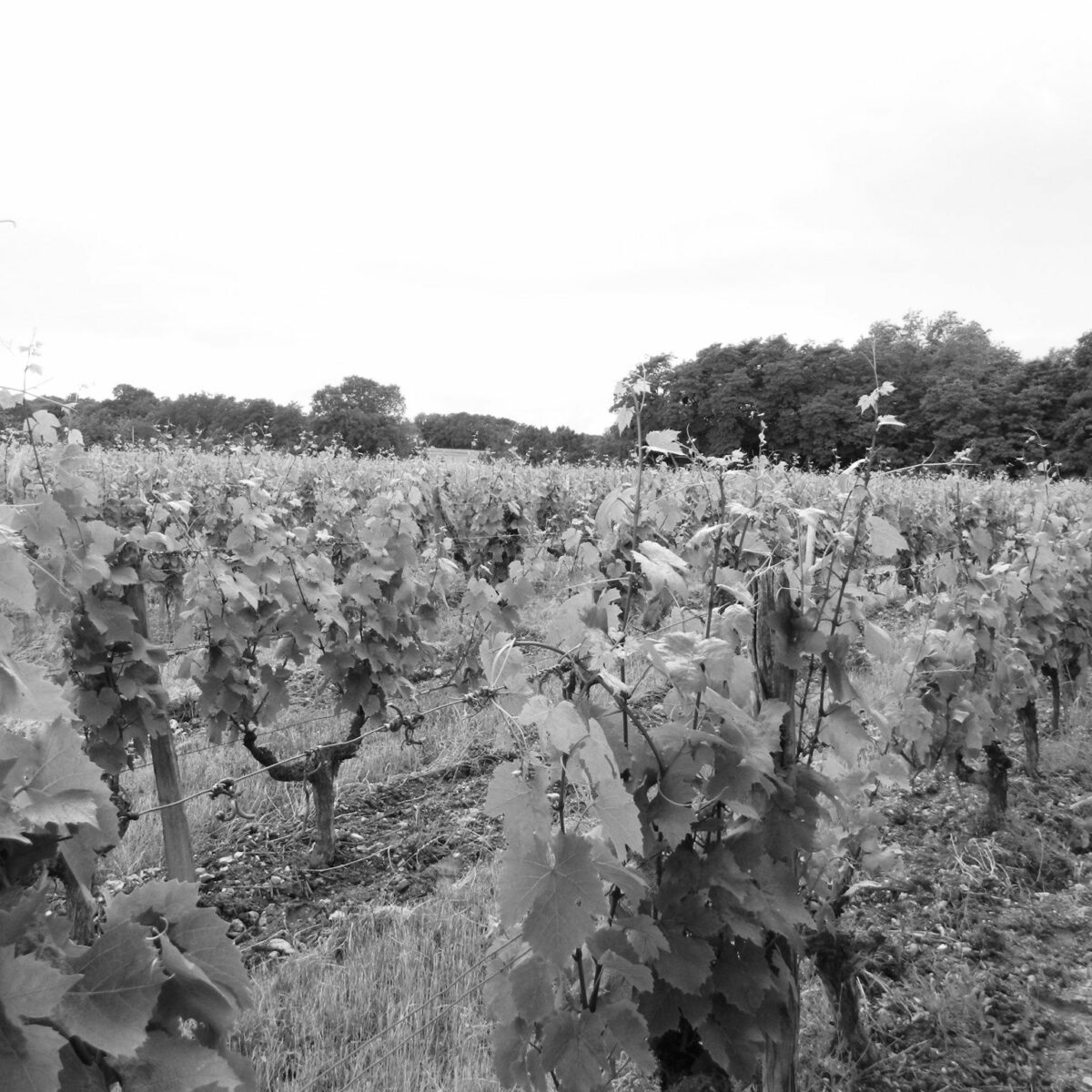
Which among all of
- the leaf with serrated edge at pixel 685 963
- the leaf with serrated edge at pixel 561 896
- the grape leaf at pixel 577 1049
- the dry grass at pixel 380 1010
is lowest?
the dry grass at pixel 380 1010

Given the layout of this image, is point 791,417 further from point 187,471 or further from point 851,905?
point 851,905

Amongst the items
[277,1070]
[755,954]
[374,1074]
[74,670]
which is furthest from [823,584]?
[74,670]

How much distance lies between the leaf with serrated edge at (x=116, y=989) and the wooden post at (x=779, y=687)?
1.53 m

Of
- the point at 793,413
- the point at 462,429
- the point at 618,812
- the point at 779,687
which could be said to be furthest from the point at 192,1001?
the point at 462,429

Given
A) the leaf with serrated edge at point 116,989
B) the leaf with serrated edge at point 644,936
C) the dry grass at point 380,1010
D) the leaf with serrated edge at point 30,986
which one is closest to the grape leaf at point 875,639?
the leaf with serrated edge at point 644,936

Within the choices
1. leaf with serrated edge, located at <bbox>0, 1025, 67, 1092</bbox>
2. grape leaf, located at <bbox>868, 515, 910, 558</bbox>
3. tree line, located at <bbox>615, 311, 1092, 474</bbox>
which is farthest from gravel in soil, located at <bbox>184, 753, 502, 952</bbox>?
tree line, located at <bbox>615, 311, 1092, 474</bbox>

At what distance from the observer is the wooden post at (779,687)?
83.0 inches

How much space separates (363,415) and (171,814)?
5401 cm

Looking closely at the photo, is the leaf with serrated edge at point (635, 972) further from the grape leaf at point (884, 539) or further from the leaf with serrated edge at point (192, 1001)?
the grape leaf at point (884, 539)

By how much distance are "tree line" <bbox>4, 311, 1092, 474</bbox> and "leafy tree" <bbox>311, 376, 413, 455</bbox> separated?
0.47 feet

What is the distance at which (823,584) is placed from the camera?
2.46 meters

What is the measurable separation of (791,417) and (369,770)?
128ft

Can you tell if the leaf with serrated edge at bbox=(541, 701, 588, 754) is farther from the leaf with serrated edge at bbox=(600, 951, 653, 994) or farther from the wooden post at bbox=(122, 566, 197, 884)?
the wooden post at bbox=(122, 566, 197, 884)

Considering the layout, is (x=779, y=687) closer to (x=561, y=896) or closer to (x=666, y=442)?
(x=666, y=442)
